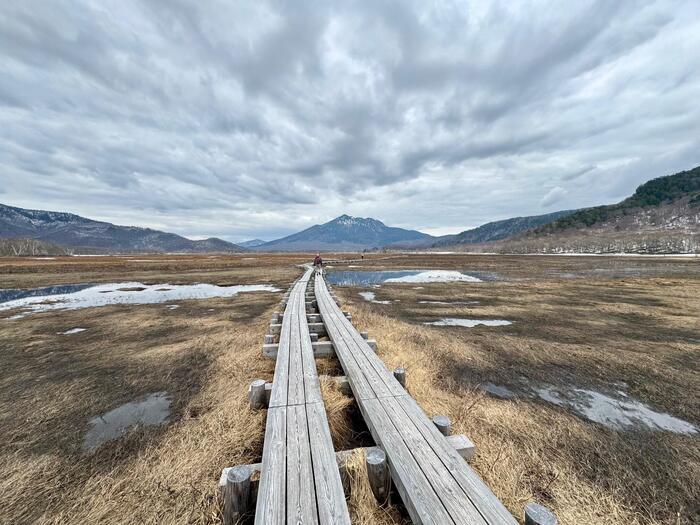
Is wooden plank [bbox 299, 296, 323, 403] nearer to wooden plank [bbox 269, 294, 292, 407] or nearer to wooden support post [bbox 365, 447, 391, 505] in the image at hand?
wooden plank [bbox 269, 294, 292, 407]

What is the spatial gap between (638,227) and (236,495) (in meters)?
215

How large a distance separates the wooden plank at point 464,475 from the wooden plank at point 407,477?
33 centimetres

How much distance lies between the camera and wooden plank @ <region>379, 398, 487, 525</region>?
2.62 m

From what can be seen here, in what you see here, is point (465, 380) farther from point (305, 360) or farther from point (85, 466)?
point (85, 466)

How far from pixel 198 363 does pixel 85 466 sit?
12.6 feet

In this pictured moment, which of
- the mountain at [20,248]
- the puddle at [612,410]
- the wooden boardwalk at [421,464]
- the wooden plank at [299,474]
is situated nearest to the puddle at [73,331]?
the wooden plank at [299,474]

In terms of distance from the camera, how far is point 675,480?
413 cm

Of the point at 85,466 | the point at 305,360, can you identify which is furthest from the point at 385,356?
the point at 85,466

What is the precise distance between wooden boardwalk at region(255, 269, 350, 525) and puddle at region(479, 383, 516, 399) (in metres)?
4.41

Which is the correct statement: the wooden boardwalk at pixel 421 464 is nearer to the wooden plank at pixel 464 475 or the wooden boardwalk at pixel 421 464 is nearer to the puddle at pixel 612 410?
the wooden plank at pixel 464 475

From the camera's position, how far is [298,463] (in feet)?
10.8

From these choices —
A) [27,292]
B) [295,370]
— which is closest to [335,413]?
[295,370]

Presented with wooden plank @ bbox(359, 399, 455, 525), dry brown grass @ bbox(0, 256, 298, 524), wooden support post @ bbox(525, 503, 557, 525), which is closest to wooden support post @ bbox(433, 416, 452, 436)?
wooden plank @ bbox(359, 399, 455, 525)

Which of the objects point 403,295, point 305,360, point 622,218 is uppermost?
point 622,218
